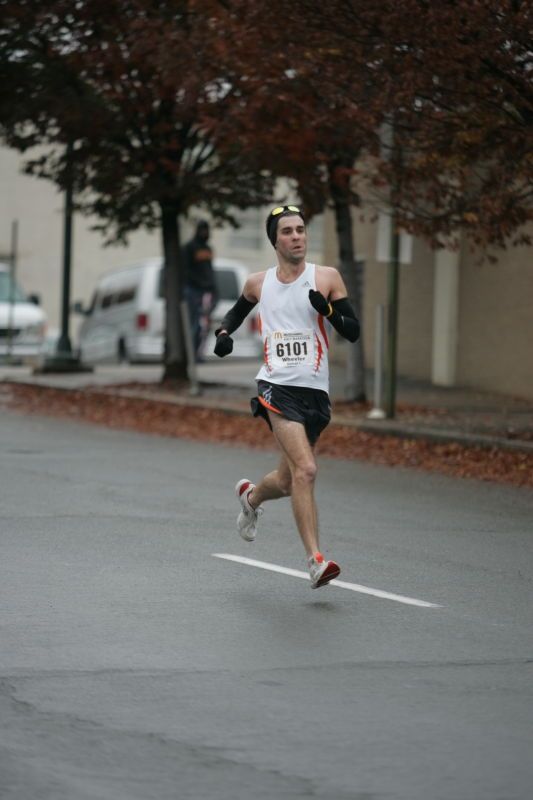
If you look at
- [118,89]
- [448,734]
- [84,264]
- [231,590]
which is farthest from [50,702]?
[84,264]

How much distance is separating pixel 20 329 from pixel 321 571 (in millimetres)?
26482

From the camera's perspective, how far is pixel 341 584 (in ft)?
30.3

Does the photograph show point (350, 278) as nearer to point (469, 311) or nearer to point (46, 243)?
point (469, 311)

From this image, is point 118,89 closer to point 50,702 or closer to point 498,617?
point 498,617

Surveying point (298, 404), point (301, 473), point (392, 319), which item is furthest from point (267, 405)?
point (392, 319)

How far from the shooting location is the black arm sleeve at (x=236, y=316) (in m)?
9.55

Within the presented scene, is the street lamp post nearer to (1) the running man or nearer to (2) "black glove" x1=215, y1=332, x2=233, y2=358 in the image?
(2) "black glove" x1=215, y1=332, x2=233, y2=358

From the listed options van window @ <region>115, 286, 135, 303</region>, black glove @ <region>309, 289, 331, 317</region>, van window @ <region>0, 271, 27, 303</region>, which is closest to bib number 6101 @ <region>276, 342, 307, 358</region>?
black glove @ <region>309, 289, 331, 317</region>

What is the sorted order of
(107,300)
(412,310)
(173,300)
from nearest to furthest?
(173,300) < (412,310) < (107,300)

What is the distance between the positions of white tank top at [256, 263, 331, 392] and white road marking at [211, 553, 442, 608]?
3.33ft

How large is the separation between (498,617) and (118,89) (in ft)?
52.5

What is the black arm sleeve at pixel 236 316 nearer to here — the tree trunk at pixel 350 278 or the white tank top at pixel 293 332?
the white tank top at pixel 293 332

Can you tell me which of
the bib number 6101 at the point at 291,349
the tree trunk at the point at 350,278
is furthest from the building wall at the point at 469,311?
the bib number 6101 at the point at 291,349

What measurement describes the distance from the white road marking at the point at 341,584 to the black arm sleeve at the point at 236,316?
128 cm
